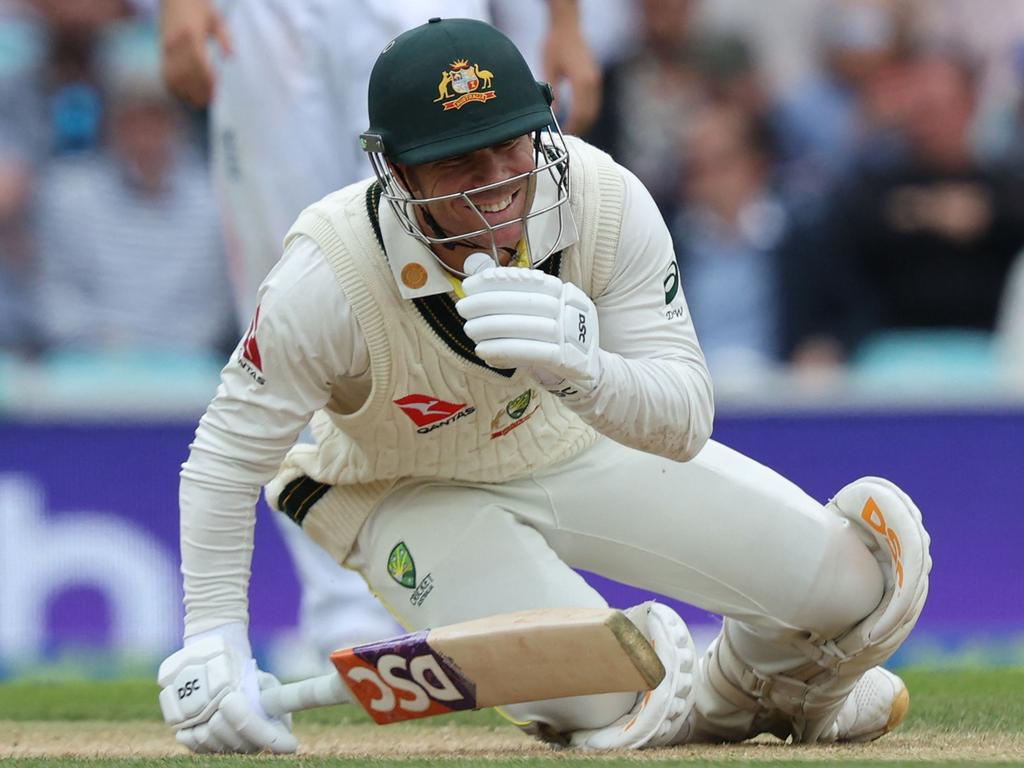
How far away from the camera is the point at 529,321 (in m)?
3.05

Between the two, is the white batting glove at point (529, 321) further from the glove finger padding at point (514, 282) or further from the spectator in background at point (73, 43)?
the spectator in background at point (73, 43)

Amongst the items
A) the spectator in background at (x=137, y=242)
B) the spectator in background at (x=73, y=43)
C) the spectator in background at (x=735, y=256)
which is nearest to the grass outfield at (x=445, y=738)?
the spectator in background at (x=137, y=242)

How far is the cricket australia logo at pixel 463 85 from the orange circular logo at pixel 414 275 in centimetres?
33

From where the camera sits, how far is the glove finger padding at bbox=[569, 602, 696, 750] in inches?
133

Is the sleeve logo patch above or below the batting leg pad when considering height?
above

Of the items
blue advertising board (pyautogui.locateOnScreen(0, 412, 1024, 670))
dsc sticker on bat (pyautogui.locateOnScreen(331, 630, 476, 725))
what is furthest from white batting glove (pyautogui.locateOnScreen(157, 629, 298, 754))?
blue advertising board (pyautogui.locateOnScreen(0, 412, 1024, 670))

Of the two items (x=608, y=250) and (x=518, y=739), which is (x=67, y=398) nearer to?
(x=518, y=739)

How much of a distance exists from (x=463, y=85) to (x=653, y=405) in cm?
65

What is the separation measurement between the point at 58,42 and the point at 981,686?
15.3ft

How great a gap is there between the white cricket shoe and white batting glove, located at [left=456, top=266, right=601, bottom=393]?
1.05 meters

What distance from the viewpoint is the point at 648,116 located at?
7625mm

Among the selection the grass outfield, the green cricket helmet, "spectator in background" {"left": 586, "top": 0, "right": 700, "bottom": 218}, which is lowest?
the grass outfield

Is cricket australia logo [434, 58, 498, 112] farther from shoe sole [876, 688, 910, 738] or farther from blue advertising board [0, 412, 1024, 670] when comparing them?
blue advertising board [0, 412, 1024, 670]

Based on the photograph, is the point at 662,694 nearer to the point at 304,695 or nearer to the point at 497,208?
the point at 304,695
